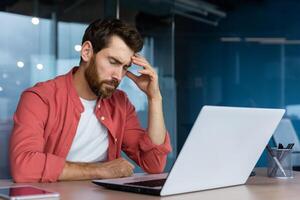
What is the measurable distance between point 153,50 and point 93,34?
11.3 ft

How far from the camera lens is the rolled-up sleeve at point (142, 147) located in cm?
217

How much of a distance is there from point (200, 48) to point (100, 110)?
12.3ft

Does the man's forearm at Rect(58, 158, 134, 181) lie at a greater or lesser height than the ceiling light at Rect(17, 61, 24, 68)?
lesser

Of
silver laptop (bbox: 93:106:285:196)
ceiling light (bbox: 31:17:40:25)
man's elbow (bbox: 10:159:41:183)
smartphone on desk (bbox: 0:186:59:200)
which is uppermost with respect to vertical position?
ceiling light (bbox: 31:17:40:25)

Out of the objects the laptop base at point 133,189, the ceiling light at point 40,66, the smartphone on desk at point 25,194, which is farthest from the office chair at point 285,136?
the ceiling light at point 40,66

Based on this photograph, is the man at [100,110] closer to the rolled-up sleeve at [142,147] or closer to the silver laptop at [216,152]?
the rolled-up sleeve at [142,147]

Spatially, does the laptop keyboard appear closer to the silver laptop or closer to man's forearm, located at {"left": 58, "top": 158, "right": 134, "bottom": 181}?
the silver laptop

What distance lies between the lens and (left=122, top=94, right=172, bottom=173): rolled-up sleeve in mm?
2172

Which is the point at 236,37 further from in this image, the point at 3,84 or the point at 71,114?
the point at 71,114

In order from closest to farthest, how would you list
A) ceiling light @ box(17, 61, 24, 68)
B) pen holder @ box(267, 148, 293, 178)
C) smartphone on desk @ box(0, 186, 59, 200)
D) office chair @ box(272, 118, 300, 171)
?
smartphone on desk @ box(0, 186, 59, 200) → pen holder @ box(267, 148, 293, 178) → office chair @ box(272, 118, 300, 171) → ceiling light @ box(17, 61, 24, 68)

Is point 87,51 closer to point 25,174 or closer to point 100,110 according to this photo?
point 100,110

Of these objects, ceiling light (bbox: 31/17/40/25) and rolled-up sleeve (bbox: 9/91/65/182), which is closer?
rolled-up sleeve (bbox: 9/91/65/182)

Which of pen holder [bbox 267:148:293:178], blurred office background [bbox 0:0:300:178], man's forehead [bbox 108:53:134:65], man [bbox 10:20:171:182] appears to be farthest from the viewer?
blurred office background [bbox 0:0:300:178]

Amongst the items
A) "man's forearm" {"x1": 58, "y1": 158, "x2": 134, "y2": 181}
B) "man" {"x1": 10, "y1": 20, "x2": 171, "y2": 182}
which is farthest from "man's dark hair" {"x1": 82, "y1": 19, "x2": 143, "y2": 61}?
"man's forearm" {"x1": 58, "y1": 158, "x2": 134, "y2": 181}
